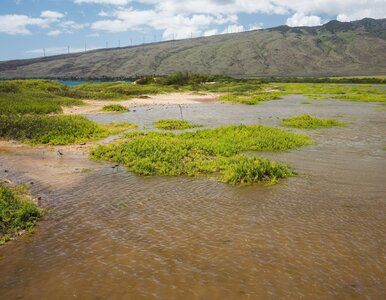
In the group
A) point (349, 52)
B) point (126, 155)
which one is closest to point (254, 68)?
point (349, 52)

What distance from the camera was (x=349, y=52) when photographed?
182 metres

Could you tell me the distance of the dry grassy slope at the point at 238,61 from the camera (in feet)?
535

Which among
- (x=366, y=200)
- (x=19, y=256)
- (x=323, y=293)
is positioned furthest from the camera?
(x=366, y=200)

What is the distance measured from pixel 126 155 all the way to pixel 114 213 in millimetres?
6536

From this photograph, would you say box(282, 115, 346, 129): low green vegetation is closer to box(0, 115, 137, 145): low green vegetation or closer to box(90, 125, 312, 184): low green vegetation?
box(90, 125, 312, 184): low green vegetation

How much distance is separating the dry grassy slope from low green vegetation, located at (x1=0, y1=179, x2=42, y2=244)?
151 meters

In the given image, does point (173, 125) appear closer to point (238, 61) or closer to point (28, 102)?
point (28, 102)

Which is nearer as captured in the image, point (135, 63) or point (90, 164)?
point (90, 164)

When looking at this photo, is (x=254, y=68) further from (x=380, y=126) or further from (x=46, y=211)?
(x=46, y=211)

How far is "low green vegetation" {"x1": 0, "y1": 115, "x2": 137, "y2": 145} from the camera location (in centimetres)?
2150

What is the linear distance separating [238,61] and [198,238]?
173414 mm

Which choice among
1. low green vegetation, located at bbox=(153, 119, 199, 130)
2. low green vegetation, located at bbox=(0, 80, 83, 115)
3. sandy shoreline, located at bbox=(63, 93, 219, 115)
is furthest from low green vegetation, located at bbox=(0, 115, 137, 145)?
sandy shoreline, located at bbox=(63, 93, 219, 115)

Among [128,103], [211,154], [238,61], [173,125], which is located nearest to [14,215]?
[211,154]

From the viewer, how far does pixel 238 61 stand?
576 feet
